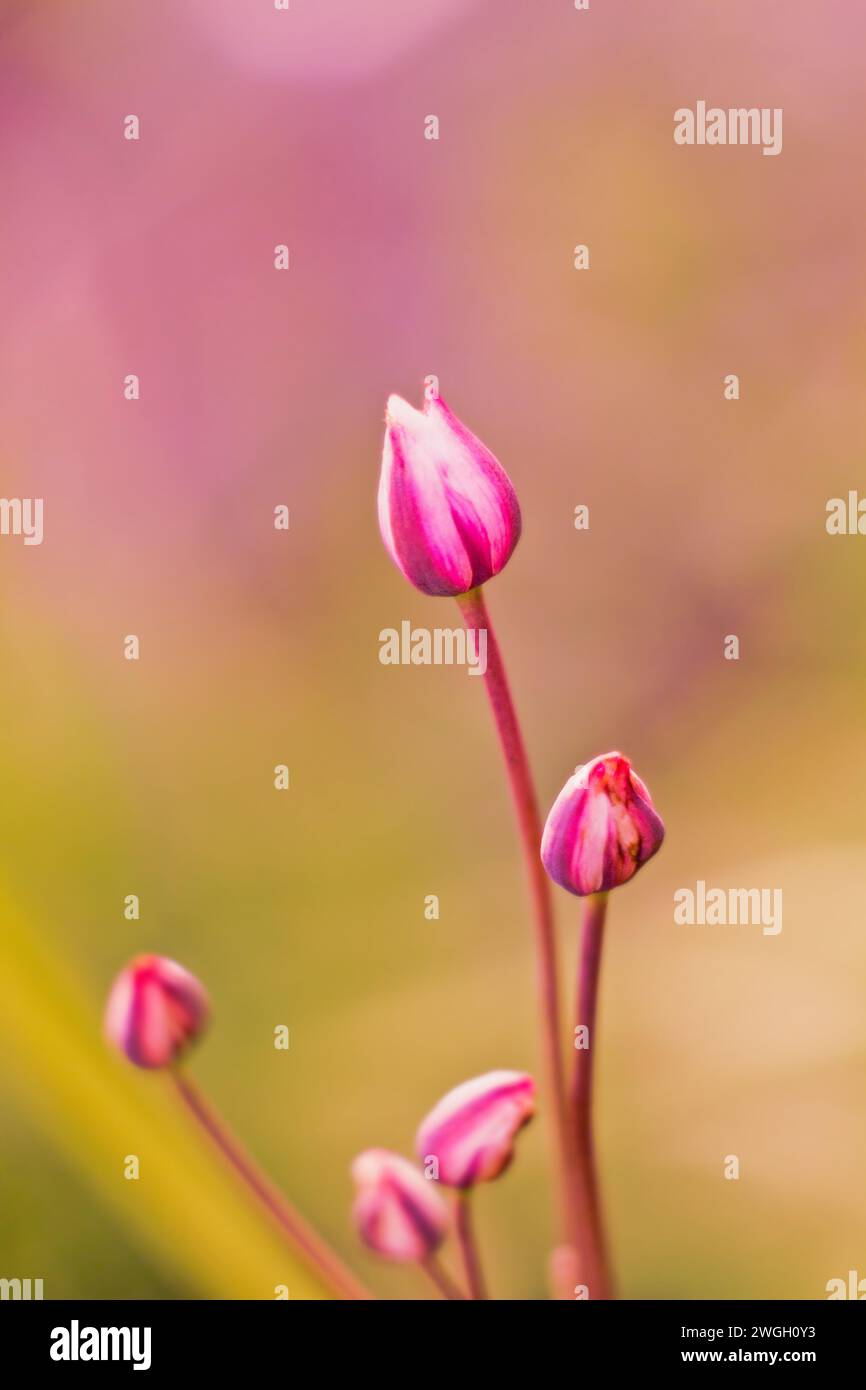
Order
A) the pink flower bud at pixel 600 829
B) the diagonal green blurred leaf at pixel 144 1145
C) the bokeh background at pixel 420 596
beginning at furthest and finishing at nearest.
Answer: the bokeh background at pixel 420 596 < the diagonal green blurred leaf at pixel 144 1145 < the pink flower bud at pixel 600 829

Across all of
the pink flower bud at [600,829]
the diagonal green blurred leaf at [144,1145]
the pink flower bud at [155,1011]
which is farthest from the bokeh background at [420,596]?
the pink flower bud at [600,829]

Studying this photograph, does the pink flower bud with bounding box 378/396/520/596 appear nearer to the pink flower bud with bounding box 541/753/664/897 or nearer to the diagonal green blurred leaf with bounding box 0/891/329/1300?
the pink flower bud with bounding box 541/753/664/897

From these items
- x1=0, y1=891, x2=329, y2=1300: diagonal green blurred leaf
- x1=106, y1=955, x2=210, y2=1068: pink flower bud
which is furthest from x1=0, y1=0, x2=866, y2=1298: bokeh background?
x1=106, y1=955, x2=210, y2=1068: pink flower bud

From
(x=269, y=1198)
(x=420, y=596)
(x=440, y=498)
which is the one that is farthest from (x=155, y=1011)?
(x=420, y=596)

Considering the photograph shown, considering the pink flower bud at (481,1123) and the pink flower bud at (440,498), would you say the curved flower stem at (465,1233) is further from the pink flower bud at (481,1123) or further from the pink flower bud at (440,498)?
the pink flower bud at (440,498)
